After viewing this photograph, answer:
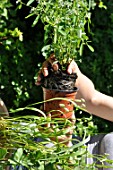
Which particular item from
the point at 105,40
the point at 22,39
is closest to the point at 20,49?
the point at 22,39

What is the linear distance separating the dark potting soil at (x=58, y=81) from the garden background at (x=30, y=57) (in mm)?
1254

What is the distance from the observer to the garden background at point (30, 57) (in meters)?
3.16

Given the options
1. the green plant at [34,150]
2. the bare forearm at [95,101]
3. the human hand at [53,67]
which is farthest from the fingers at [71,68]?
the green plant at [34,150]

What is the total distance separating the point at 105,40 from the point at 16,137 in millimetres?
2207

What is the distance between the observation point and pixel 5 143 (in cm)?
123

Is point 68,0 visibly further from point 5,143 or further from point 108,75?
point 108,75

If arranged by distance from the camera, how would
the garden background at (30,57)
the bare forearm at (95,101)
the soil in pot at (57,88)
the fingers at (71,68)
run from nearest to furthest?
the soil in pot at (57,88) → the fingers at (71,68) → the bare forearm at (95,101) → the garden background at (30,57)

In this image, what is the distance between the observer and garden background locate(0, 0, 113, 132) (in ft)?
10.4

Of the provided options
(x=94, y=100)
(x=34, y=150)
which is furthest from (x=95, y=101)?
(x=34, y=150)

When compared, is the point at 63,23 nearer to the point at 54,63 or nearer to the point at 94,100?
the point at 54,63

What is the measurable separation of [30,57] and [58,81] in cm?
146

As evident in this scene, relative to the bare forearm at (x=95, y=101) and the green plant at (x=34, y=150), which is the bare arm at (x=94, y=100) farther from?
the green plant at (x=34, y=150)

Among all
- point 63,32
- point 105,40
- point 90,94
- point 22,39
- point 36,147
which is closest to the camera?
point 36,147

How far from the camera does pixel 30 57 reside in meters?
3.26
